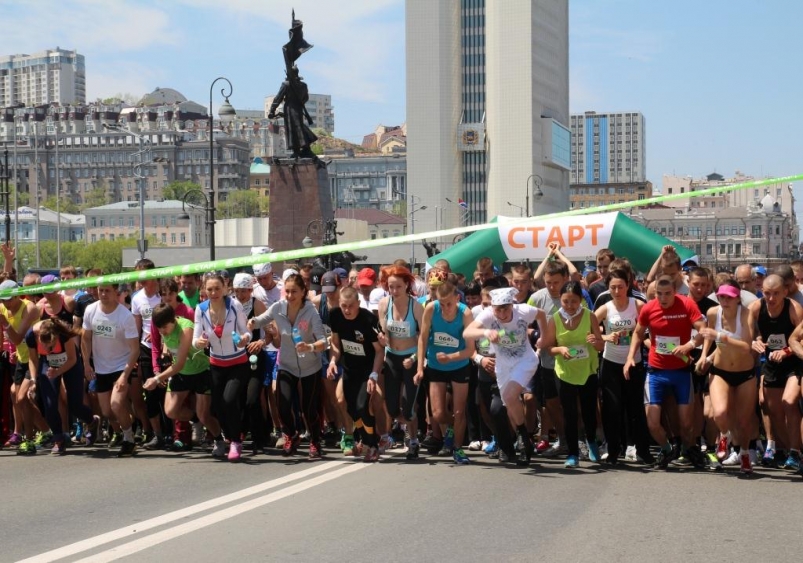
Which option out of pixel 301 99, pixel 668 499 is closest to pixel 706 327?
pixel 668 499

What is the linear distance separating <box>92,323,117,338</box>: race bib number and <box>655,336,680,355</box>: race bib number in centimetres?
531

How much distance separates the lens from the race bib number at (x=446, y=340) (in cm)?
1202

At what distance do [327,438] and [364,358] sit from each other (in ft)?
6.61

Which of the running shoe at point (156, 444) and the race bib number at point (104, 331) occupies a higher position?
the race bib number at point (104, 331)

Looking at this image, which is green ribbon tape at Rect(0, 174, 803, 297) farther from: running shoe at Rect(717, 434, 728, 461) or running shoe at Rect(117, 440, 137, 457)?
running shoe at Rect(717, 434, 728, 461)

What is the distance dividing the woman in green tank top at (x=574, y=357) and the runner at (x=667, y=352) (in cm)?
37

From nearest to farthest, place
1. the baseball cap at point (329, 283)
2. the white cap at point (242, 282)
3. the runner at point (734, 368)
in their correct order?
the runner at point (734, 368)
the white cap at point (242, 282)
the baseball cap at point (329, 283)

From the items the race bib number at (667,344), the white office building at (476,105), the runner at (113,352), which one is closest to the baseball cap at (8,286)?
the runner at (113,352)

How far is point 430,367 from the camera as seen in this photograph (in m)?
12.2

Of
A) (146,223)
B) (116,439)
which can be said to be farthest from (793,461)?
(146,223)

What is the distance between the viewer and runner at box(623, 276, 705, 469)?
11352mm

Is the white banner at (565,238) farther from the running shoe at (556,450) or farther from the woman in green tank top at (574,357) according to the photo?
the woman in green tank top at (574,357)

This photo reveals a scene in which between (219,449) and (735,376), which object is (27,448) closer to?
(219,449)

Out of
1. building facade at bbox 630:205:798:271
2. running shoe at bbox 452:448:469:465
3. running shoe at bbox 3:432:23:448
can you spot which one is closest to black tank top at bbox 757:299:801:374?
running shoe at bbox 452:448:469:465
